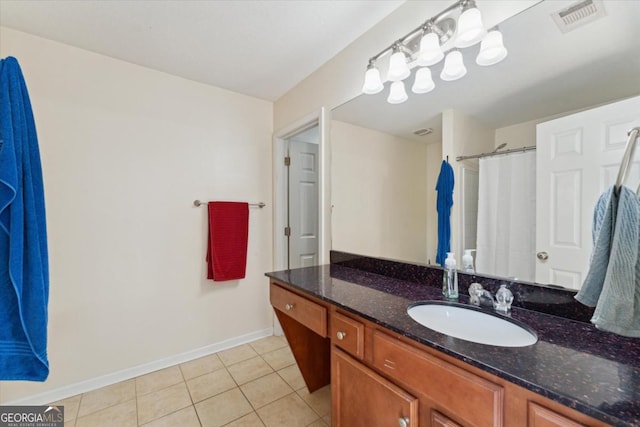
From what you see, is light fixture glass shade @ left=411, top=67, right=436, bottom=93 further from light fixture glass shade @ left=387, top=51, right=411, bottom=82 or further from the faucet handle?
the faucet handle

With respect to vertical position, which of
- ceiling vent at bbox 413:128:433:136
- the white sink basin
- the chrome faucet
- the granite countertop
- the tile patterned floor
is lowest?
the tile patterned floor

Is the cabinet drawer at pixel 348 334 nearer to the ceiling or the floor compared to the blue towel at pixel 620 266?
nearer to the floor

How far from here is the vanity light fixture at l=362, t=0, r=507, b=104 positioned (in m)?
1.04

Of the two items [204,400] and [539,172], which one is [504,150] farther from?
[204,400]

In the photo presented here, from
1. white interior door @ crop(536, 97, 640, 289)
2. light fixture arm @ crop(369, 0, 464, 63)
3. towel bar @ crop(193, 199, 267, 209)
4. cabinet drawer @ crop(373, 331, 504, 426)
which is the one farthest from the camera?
towel bar @ crop(193, 199, 267, 209)

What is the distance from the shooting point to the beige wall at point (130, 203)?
166 cm

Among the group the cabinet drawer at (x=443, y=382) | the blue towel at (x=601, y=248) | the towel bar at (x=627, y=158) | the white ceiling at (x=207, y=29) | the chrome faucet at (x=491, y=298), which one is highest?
the white ceiling at (x=207, y=29)

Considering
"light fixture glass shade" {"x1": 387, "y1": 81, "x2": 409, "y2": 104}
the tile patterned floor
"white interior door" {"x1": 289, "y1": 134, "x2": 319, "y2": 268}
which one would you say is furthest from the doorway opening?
"light fixture glass shade" {"x1": 387, "y1": 81, "x2": 409, "y2": 104}

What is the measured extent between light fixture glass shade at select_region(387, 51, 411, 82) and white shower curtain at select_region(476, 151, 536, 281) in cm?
58

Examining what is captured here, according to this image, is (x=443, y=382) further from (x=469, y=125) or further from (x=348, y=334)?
(x=469, y=125)

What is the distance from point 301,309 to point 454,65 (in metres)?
1.33

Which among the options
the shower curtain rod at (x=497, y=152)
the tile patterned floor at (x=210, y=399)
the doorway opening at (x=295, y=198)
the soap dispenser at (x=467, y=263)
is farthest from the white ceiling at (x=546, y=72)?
the tile patterned floor at (x=210, y=399)

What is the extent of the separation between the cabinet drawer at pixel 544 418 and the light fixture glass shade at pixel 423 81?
1270mm

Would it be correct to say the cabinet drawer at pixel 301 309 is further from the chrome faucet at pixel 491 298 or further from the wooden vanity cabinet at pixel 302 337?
the chrome faucet at pixel 491 298
